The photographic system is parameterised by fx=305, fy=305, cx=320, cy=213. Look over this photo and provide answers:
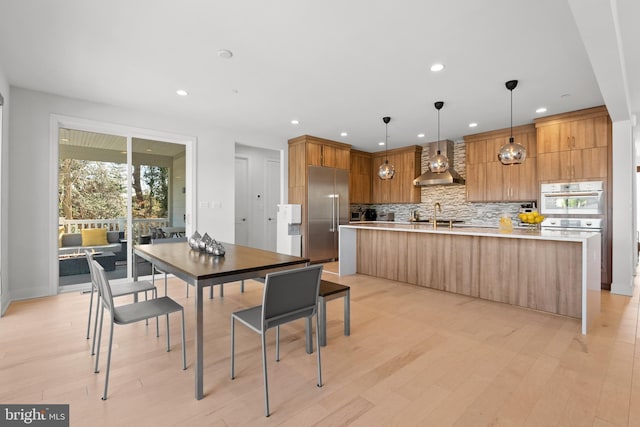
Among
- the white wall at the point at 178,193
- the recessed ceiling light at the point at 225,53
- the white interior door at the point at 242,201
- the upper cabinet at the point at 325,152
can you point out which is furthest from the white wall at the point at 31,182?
the upper cabinet at the point at 325,152

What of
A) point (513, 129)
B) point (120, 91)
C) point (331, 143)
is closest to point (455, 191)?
point (513, 129)

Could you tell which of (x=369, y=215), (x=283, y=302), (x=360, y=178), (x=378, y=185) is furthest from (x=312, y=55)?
(x=369, y=215)

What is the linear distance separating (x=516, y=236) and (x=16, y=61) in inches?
211

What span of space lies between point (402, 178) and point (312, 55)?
478 cm

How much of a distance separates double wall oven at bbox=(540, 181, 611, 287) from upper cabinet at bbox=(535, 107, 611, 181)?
14 centimetres

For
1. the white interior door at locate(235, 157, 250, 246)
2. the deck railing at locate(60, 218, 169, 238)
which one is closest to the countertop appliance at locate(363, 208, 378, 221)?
the white interior door at locate(235, 157, 250, 246)

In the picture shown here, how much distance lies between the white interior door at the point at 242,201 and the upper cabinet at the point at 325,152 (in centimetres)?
136

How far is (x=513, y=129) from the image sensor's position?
5305mm

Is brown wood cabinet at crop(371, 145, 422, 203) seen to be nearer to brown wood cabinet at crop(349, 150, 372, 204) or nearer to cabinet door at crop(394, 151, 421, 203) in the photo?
cabinet door at crop(394, 151, 421, 203)

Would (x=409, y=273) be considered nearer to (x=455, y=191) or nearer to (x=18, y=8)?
(x=455, y=191)

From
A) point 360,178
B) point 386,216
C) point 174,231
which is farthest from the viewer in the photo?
point 386,216

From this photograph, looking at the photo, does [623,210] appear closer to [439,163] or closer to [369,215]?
[439,163]

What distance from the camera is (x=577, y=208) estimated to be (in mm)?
4488

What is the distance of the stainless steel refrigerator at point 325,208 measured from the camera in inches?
243
